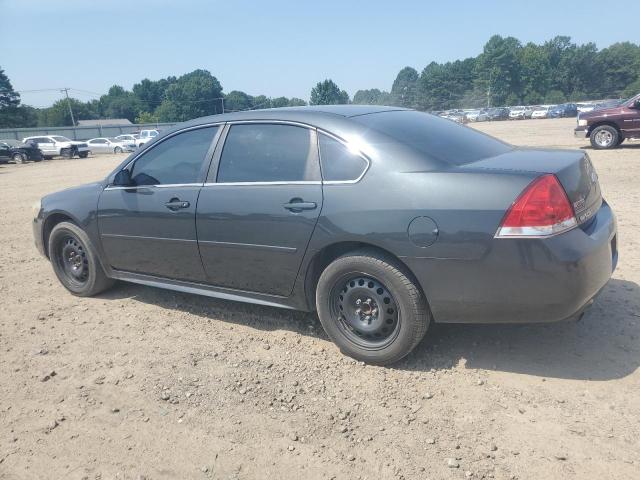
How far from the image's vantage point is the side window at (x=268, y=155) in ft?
11.3

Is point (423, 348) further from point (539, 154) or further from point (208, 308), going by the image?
point (208, 308)

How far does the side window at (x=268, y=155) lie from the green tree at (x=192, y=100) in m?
84.2

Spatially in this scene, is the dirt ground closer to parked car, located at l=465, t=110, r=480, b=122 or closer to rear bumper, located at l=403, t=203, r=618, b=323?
rear bumper, located at l=403, t=203, r=618, b=323

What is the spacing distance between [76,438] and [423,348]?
2.16 metres

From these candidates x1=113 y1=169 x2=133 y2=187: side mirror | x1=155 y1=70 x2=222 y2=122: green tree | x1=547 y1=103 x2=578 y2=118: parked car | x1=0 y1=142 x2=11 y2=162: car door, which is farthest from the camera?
x1=155 y1=70 x2=222 y2=122: green tree

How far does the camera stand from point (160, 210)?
4.04 m

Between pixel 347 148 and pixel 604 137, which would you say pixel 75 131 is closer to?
pixel 604 137

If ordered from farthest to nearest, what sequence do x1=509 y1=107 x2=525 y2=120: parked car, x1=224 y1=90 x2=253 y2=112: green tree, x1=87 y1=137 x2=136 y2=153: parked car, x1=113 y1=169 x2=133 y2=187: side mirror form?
x1=224 y1=90 x2=253 y2=112: green tree → x1=509 y1=107 x2=525 y2=120: parked car → x1=87 y1=137 x2=136 y2=153: parked car → x1=113 y1=169 x2=133 y2=187: side mirror

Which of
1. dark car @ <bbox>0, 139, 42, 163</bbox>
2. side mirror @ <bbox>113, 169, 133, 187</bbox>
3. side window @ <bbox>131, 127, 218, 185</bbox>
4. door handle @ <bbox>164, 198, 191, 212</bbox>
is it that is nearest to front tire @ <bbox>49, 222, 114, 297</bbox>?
side mirror @ <bbox>113, 169, 133, 187</bbox>

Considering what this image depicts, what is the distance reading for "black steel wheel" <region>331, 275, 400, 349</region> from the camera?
3.18 metres

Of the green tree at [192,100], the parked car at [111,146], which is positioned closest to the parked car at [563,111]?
the parked car at [111,146]

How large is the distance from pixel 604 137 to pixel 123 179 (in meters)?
14.8

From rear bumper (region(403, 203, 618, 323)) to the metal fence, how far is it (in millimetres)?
51185

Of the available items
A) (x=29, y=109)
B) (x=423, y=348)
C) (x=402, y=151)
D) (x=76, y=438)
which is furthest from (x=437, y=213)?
(x=29, y=109)
